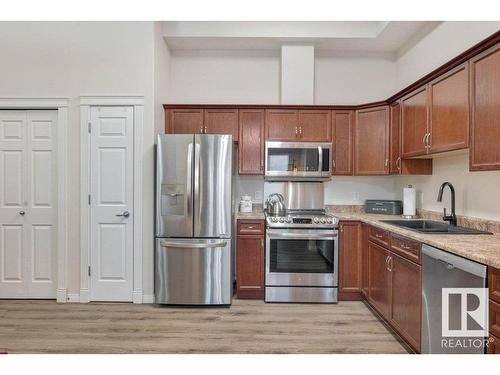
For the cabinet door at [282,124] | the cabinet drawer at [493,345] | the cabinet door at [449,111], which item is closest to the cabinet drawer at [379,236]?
the cabinet door at [449,111]

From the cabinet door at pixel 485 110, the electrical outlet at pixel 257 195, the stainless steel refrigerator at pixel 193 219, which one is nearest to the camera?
the cabinet door at pixel 485 110

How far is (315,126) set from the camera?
388 cm

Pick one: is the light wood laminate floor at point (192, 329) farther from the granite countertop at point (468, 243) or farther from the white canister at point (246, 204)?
the white canister at point (246, 204)

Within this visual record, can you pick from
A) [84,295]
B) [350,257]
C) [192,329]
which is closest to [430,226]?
[350,257]

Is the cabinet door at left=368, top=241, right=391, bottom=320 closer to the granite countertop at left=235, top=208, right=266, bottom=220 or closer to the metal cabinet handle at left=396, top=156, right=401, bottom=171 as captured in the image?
the metal cabinet handle at left=396, top=156, right=401, bottom=171

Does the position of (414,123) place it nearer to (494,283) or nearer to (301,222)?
A: (301,222)

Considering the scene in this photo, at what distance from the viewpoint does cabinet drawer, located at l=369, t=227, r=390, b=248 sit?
283 cm

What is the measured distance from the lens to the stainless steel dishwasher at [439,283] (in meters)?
1.67

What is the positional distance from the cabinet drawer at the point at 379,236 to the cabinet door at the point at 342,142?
0.95 metres

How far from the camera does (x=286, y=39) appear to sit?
3945mm

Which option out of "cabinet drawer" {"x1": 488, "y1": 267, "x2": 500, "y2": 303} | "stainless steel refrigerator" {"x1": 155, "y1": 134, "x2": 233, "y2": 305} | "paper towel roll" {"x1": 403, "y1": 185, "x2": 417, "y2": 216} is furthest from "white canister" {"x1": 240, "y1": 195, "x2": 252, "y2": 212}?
"cabinet drawer" {"x1": 488, "y1": 267, "x2": 500, "y2": 303}

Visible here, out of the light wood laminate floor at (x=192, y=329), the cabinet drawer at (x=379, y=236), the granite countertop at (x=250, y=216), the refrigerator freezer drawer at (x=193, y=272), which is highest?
the granite countertop at (x=250, y=216)

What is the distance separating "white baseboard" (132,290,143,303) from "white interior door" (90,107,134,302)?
0.05 m

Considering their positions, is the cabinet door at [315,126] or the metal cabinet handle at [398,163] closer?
the metal cabinet handle at [398,163]
